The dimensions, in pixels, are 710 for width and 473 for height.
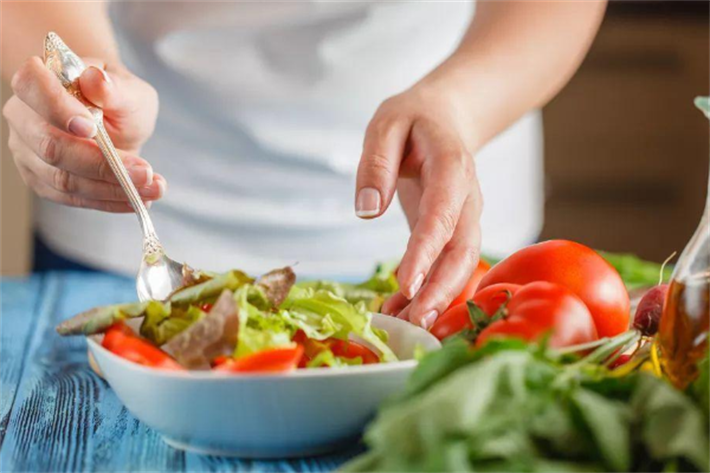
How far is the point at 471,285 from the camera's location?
1.18 meters

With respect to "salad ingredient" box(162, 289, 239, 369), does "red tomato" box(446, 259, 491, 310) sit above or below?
below

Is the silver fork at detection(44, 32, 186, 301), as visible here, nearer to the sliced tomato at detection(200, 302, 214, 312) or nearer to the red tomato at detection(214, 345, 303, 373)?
the sliced tomato at detection(200, 302, 214, 312)

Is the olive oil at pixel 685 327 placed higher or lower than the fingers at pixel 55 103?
lower

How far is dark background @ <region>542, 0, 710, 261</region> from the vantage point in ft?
11.5

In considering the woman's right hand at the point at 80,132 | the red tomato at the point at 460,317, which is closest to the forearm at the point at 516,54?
the woman's right hand at the point at 80,132

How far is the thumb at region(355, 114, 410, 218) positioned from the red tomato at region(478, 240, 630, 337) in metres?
0.14

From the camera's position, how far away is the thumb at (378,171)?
1.09m

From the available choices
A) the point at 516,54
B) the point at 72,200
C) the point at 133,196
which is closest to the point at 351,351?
the point at 133,196

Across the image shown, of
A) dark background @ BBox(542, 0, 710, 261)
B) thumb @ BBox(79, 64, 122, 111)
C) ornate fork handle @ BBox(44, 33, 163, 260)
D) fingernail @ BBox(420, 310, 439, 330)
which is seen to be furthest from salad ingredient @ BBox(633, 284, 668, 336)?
dark background @ BBox(542, 0, 710, 261)

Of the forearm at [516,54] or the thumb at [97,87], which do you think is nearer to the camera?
the thumb at [97,87]

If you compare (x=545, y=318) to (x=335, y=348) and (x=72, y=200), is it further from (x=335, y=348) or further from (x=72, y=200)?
(x=72, y=200)

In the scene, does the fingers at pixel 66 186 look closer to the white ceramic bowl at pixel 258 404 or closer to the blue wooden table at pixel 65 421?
the blue wooden table at pixel 65 421

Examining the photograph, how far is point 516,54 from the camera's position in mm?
1562

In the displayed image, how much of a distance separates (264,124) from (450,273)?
70 cm
